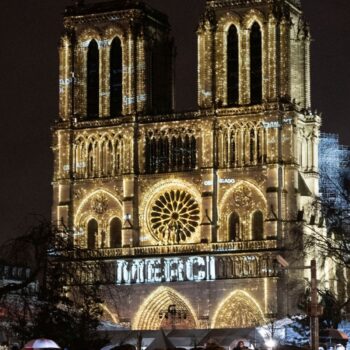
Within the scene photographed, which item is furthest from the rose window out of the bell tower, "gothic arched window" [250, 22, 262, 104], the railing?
"gothic arched window" [250, 22, 262, 104]

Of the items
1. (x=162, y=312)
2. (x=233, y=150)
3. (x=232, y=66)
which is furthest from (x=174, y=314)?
(x=232, y=66)

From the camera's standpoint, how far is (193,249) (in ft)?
301

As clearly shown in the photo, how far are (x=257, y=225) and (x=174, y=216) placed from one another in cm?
540

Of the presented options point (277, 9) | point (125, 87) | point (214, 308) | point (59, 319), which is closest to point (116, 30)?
point (125, 87)

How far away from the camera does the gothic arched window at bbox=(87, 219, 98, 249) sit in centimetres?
9550

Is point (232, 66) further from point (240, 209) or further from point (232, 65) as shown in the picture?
point (240, 209)

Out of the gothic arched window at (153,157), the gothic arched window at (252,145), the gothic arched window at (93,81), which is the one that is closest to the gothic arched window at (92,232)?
the gothic arched window at (153,157)

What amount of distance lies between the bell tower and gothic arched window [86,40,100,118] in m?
7.27

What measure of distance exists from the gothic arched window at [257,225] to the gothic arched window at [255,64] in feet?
20.6

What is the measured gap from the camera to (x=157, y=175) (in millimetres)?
93500

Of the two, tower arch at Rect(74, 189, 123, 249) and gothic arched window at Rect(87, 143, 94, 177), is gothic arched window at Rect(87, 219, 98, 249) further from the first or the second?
gothic arched window at Rect(87, 143, 94, 177)

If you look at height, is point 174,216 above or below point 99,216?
below

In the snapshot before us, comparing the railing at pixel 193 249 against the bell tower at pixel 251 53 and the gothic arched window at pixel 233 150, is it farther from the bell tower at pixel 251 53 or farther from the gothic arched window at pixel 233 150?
the bell tower at pixel 251 53

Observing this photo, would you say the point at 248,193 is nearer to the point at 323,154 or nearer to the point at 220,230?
the point at 220,230
